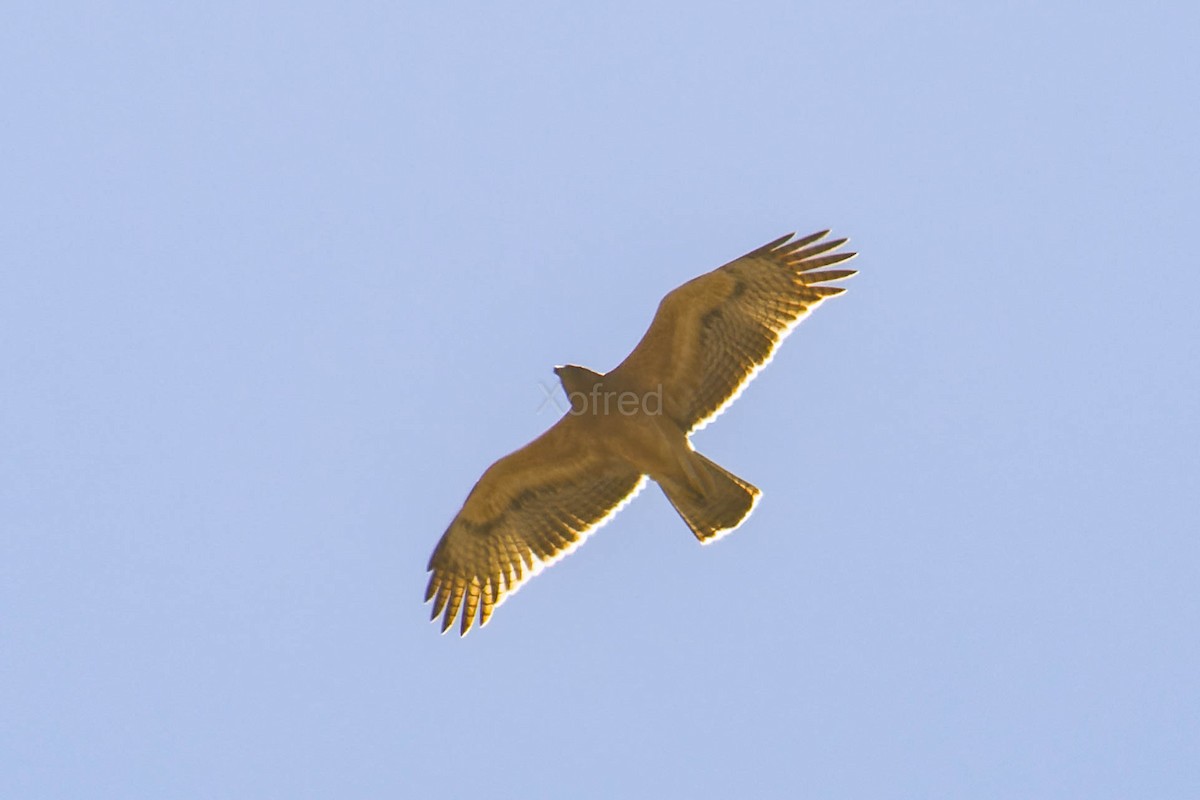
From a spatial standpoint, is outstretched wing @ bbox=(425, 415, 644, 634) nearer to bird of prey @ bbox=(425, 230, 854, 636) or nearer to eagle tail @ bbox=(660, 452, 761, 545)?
bird of prey @ bbox=(425, 230, 854, 636)

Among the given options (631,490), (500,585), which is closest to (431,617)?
(500,585)

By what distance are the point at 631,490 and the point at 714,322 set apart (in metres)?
1.39

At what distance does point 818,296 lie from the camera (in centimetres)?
1145

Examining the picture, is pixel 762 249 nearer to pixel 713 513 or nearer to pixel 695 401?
pixel 695 401

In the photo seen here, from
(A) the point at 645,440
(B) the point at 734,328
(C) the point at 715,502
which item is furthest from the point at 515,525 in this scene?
(B) the point at 734,328

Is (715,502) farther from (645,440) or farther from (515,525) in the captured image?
(515,525)

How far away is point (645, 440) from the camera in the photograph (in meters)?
11.2

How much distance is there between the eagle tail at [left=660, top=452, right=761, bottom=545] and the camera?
11.2 m

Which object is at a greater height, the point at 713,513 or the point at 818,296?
the point at 818,296

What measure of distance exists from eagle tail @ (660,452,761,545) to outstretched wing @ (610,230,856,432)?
0.43 meters

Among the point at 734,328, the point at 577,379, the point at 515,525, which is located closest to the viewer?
the point at 577,379

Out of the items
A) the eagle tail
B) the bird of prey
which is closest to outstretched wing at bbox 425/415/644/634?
the bird of prey

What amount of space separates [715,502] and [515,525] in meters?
1.54

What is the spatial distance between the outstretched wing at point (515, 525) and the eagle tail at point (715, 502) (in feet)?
1.65
